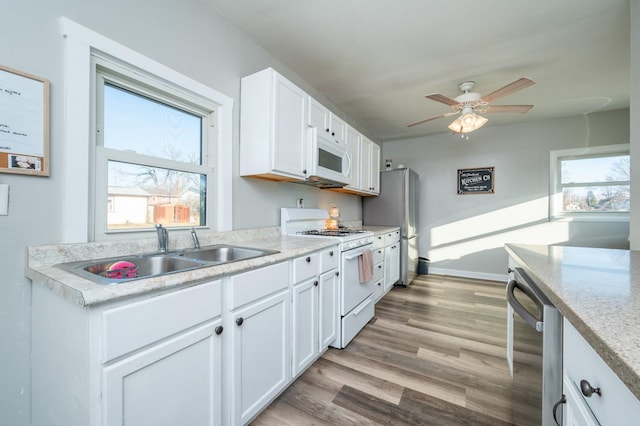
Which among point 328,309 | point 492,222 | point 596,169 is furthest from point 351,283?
point 596,169

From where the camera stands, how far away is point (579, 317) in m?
0.56

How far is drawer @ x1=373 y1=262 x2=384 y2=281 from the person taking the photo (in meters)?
2.91

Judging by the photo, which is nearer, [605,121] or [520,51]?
[520,51]

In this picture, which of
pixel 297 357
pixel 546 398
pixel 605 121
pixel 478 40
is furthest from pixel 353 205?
pixel 605 121

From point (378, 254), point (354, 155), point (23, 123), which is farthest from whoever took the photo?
point (354, 155)

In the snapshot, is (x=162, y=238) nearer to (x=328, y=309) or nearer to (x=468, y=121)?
(x=328, y=309)

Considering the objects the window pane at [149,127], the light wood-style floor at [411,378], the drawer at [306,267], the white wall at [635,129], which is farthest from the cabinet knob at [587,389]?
the window pane at [149,127]

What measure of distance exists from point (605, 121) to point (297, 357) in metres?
5.03

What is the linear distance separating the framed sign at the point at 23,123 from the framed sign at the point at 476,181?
16.0 feet

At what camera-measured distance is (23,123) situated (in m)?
1.06

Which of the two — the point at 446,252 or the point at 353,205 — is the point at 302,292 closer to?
the point at 353,205

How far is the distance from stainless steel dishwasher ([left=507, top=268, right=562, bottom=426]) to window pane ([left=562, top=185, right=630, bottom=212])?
3786 mm

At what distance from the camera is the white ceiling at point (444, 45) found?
181 cm

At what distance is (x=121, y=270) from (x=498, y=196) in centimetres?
487
